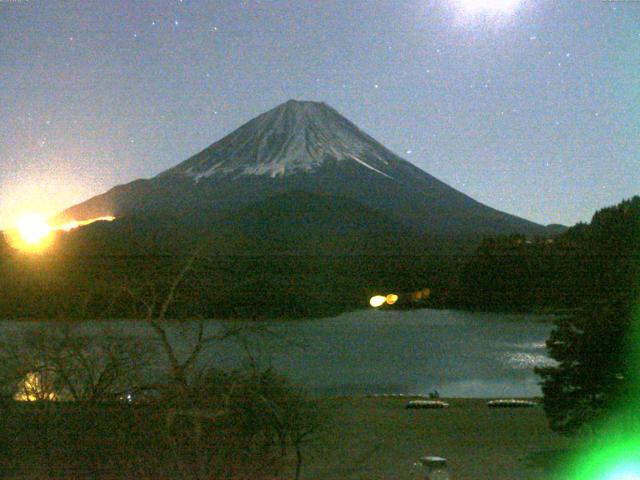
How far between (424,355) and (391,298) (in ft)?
29.3

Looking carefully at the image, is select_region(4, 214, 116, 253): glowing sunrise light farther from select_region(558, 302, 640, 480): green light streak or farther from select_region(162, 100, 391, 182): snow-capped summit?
select_region(162, 100, 391, 182): snow-capped summit

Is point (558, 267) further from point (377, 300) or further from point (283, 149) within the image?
point (283, 149)

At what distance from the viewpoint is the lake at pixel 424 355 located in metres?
13.2

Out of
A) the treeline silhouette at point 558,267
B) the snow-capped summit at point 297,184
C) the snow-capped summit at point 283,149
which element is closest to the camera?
the treeline silhouette at point 558,267

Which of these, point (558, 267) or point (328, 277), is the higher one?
point (328, 277)

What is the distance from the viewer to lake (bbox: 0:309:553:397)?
1323cm

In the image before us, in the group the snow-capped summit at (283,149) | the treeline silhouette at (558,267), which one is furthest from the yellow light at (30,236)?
the snow-capped summit at (283,149)

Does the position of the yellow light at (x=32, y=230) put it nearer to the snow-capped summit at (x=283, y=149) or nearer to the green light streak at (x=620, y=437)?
the green light streak at (x=620, y=437)

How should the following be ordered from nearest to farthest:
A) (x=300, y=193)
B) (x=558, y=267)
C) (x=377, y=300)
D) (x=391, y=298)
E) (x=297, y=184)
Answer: (x=377, y=300) → (x=391, y=298) → (x=558, y=267) → (x=300, y=193) → (x=297, y=184)

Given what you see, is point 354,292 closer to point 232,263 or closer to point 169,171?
point 232,263

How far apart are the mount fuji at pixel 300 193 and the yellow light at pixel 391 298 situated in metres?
2.51

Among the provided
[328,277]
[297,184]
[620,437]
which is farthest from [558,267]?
[297,184]

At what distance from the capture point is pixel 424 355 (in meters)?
19.1

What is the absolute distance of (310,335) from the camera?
1330cm
